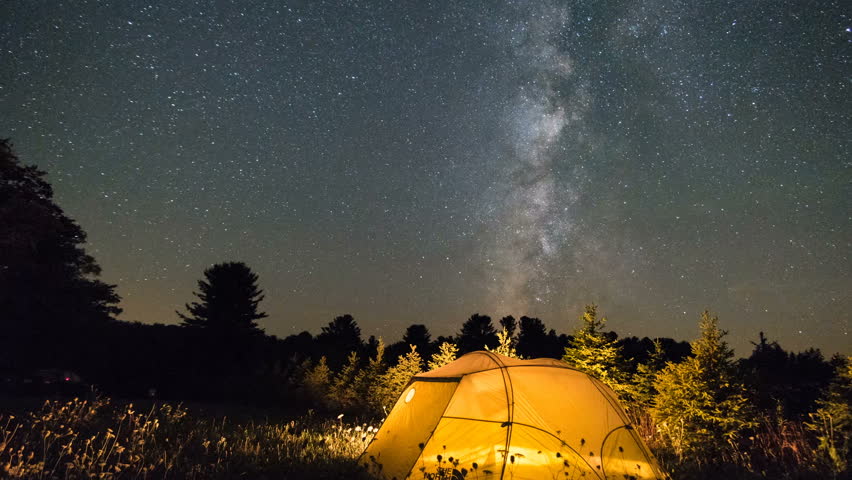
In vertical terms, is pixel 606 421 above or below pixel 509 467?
above

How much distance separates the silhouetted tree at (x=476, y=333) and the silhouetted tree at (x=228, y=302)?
76.8 ft

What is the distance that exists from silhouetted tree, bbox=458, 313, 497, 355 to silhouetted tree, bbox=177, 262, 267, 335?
23.4 meters

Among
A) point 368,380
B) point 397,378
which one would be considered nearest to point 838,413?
point 397,378

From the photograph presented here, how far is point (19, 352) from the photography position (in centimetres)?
2438

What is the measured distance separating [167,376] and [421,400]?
77.4 ft

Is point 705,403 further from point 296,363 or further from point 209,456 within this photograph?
point 296,363

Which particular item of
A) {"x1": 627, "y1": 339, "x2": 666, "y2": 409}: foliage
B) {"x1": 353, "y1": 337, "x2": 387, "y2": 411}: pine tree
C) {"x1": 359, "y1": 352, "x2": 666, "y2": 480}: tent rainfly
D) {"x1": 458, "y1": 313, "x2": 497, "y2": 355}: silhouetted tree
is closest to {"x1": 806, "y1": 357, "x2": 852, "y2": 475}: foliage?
{"x1": 359, "y1": 352, "x2": 666, "y2": 480}: tent rainfly

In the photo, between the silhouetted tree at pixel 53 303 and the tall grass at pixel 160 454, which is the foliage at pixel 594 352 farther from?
the silhouetted tree at pixel 53 303

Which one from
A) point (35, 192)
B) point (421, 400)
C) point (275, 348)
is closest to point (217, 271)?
point (275, 348)

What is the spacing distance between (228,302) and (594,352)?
30245mm

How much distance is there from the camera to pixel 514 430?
20.9 feet

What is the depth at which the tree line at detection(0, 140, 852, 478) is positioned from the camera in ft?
29.4

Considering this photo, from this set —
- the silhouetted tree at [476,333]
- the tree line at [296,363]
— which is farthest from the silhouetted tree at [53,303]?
the silhouetted tree at [476,333]

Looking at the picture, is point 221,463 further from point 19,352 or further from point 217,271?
point 217,271
